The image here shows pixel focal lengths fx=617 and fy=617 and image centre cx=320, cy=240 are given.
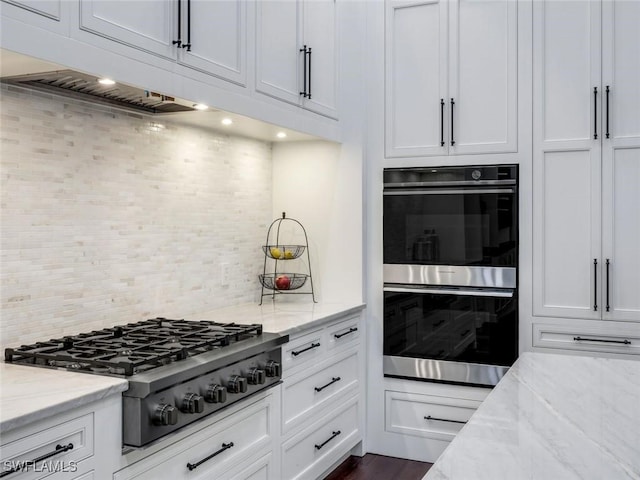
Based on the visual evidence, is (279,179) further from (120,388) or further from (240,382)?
(120,388)

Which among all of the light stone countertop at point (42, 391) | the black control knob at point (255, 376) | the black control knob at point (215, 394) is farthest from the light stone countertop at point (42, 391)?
the black control knob at point (255, 376)

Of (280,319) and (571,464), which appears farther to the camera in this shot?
(280,319)

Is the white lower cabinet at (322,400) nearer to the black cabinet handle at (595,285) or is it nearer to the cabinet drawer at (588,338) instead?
the cabinet drawer at (588,338)

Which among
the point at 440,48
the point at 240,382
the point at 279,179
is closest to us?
the point at 240,382

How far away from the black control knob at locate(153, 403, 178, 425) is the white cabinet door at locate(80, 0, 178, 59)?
1125 millimetres

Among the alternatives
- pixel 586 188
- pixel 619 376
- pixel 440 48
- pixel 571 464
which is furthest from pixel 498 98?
pixel 571 464

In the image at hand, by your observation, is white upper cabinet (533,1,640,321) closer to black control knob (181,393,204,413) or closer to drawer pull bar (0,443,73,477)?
black control knob (181,393,204,413)

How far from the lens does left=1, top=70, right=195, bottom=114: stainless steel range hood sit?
2.03 metres

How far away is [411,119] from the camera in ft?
11.7

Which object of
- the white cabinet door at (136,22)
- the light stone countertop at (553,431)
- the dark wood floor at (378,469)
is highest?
the white cabinet door at (136,22)

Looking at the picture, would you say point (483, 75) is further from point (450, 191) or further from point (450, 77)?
point (450, 191)

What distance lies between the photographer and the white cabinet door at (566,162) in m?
3.19

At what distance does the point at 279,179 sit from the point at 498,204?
4.19 feet

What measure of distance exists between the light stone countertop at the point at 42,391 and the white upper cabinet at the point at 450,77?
92.0 inches
